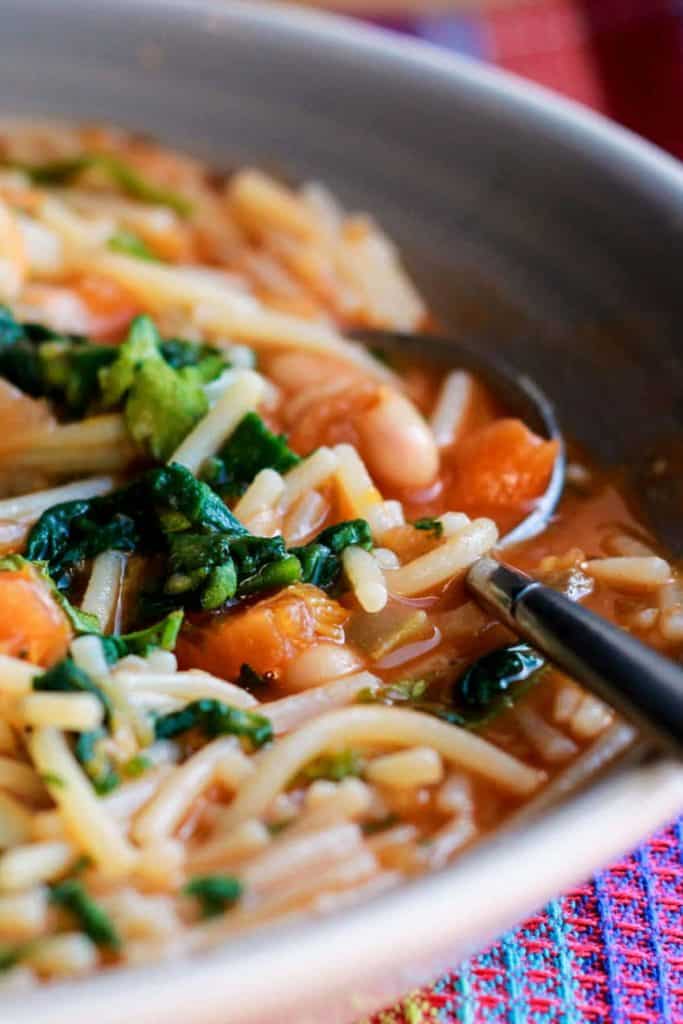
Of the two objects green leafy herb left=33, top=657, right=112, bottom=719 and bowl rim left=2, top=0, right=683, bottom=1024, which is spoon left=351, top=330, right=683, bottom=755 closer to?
bowl rim left=2, top=0, right=683, bottom=1024

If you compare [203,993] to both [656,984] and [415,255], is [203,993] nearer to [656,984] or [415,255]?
[656,984]

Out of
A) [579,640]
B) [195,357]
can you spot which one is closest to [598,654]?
[579,640]

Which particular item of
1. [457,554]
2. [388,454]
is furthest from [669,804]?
[388,454]

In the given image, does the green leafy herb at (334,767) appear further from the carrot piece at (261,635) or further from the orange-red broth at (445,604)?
the carrot piece at (261,635)

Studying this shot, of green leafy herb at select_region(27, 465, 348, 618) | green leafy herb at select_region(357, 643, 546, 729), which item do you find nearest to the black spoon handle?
green leafy herb at select_region(357, 643, 546, 729)

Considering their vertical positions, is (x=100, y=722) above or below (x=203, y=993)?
below

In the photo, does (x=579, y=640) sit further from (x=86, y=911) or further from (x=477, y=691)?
(x=86, y=911)

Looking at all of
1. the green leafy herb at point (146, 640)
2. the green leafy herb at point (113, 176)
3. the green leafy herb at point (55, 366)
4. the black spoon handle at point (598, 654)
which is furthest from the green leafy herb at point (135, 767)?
the green leafy herb at point (113, 176)
